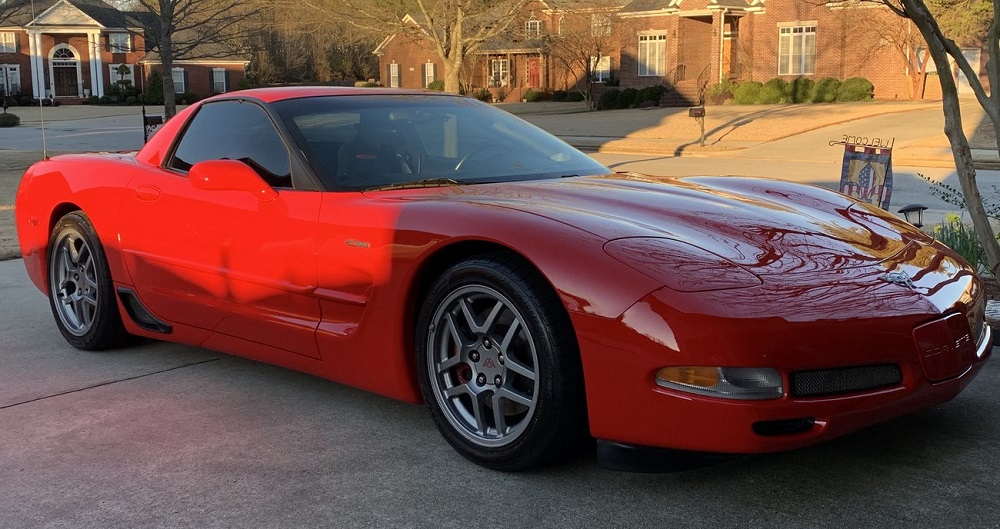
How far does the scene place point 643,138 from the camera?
28.4 meters

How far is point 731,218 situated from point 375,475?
154cm

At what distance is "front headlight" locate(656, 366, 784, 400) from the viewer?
278 centimetres

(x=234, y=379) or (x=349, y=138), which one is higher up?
(x=349, y=138)

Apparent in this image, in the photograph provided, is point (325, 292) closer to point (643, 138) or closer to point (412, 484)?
point (412, 484)

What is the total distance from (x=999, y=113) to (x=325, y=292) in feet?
14.1

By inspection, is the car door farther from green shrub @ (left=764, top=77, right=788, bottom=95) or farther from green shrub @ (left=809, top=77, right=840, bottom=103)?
green shrub @ (left=764, top=77, right=788, bottom=95)

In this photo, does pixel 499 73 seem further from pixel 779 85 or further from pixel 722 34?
pixel 779 85

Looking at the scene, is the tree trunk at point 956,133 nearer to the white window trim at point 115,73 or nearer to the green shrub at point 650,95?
the green shrub at point 650,95

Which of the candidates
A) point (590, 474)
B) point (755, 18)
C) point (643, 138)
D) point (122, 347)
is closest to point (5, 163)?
point (643, 138)

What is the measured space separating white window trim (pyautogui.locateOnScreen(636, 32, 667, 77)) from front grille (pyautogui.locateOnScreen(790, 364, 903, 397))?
44747 mm

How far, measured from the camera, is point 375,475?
3.36m

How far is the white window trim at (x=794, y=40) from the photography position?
41.3 meters

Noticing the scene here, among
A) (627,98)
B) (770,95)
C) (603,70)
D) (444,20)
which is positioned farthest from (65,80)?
(444,20)

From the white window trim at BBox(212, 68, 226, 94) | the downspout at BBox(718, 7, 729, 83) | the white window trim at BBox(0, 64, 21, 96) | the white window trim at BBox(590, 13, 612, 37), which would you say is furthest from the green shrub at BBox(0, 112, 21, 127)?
the white window trim at BBox(212, 68, 226, 94)
